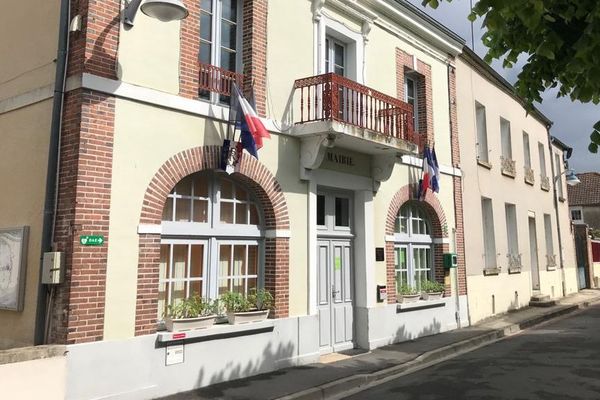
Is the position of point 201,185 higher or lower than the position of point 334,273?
higher

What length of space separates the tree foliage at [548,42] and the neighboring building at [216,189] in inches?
154

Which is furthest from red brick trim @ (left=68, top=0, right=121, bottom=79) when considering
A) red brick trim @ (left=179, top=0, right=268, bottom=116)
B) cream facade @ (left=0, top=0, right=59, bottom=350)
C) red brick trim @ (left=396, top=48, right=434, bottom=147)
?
red brick trim @ (left=396, top=48, right=434, bottom=147)

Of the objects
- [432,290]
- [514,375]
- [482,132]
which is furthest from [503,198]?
[514,375]

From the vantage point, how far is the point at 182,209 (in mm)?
7656

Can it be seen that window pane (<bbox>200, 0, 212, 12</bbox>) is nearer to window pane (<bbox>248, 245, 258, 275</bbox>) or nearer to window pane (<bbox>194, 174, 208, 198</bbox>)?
window pane (<bbox>194, 174, 208, 198</bbox>)

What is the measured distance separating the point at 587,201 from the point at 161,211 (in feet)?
138

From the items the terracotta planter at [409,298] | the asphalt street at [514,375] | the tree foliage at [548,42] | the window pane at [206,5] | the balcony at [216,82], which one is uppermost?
the window pane at [206,5]

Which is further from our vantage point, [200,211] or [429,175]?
[429,175]

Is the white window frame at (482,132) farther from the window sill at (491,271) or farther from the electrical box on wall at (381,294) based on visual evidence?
the electrical box on wall at (381,294)

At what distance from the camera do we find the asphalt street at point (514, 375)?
→ 7414 millimetres

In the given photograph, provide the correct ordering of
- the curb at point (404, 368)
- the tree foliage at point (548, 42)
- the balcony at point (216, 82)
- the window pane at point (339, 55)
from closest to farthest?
the tree foliage at point (548, 42), the curb at point (404, 368), the balcony at point (216, 82), the window pane at point (339, 55)

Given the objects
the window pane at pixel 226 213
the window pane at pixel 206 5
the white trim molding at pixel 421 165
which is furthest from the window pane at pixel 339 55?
the window pane at pixel 226 213

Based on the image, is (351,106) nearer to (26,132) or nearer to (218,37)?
(218,37)

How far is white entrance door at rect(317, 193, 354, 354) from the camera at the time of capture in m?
9.80
